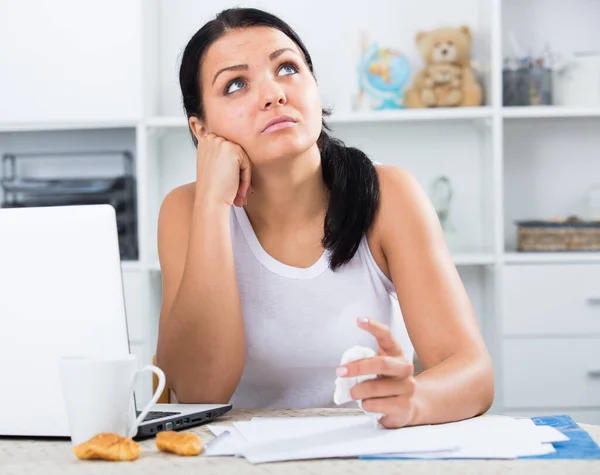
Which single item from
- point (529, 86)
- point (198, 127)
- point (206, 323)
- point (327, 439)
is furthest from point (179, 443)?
point (529, 86)

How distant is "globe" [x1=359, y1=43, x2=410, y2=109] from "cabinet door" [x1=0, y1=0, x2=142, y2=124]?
84cm

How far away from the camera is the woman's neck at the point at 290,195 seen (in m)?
1.66

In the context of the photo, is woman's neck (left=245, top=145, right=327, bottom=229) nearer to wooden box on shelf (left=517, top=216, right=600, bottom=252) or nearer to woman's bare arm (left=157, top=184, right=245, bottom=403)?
woman's bare arm (left=157, top=184, right=245, bottom=403)

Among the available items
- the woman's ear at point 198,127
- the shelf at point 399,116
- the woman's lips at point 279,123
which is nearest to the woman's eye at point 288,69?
the woman's lips at point 279,123

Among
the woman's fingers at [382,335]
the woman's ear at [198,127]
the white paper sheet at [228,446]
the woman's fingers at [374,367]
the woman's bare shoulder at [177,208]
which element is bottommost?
the white paper sheet at [228,446]

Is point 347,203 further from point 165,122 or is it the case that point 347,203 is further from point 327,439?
point 165,122

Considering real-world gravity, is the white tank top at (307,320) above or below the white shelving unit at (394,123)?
below

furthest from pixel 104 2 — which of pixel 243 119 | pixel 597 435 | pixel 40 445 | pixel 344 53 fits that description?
pixel 597 435

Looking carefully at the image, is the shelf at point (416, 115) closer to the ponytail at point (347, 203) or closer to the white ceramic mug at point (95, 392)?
the ponytail at point (347, 203)

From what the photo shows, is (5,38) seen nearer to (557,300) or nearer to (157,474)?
(557,300)

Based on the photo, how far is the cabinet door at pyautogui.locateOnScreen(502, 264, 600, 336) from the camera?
9.57 ft

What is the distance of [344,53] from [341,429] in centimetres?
248

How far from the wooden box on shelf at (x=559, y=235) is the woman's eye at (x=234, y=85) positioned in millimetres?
1713

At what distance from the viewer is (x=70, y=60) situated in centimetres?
304
